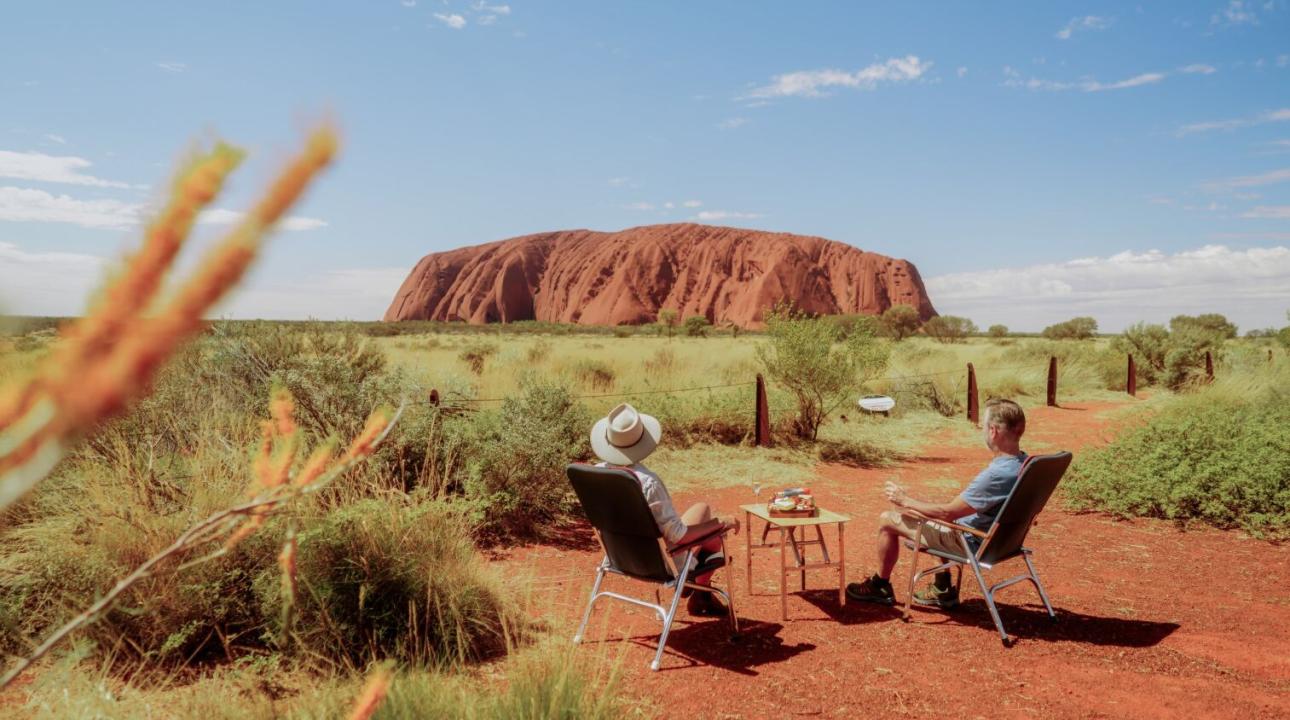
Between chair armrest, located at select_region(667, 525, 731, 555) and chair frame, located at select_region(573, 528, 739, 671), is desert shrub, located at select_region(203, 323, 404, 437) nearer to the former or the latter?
chair frame, located at select_region(573, 528, 739, 671)

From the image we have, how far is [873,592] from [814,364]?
6.36 m

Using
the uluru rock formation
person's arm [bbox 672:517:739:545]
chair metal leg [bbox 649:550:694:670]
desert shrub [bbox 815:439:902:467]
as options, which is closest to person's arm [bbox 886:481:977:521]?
person's arm [bbox 672:517:739:545]

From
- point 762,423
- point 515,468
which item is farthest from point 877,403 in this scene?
point 515,468

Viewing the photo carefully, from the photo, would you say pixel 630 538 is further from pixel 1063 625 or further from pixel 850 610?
pixel 1063 625

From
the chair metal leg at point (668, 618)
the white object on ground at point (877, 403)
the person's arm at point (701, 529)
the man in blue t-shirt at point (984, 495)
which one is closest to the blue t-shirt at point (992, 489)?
the man in blue t-shirt at point (984, 495)

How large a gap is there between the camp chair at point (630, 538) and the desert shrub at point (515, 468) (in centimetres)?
196

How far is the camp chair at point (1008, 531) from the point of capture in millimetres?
4246

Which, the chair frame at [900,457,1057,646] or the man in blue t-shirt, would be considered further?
the man in blue t-shirt

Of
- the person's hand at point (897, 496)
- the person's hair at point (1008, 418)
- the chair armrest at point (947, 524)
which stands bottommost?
the chair armrest at point (947, 524)

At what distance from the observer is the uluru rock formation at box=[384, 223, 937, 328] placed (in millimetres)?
84812

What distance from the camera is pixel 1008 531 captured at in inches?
175

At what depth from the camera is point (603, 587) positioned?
5.23 meters

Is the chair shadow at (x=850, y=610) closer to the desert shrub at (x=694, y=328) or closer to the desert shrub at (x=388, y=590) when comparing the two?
the desert shrub at (x=388, y=590)

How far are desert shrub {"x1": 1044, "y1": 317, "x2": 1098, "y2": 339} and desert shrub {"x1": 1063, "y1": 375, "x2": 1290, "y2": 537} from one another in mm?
39378
